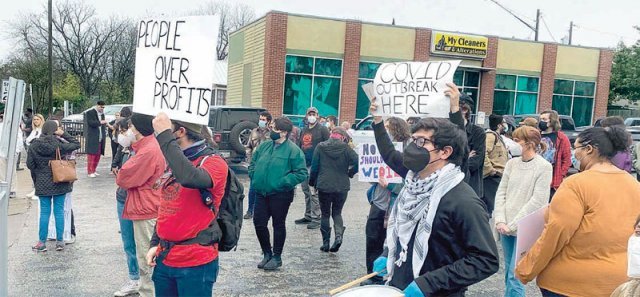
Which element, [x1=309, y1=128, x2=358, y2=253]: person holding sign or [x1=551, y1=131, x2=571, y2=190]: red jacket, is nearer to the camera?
[x1=551, y1=131, x2=571, y2=190]: red jacket

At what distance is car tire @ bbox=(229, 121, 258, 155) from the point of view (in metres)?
15.7

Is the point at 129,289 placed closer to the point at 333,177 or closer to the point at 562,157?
the point at 333,177

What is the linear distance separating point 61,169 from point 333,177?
347cm

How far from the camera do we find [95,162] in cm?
1545

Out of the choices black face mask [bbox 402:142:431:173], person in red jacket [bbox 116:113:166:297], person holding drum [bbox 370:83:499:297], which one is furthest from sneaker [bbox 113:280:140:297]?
black face mask [bbox 402:142:431:173]

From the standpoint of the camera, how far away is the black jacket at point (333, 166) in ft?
25.4

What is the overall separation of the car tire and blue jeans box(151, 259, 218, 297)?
12.0m

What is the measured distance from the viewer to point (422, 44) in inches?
989

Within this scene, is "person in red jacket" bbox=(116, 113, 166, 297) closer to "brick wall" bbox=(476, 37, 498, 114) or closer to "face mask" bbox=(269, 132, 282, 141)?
"face mask" bbox=(269, 132, 282, 141)

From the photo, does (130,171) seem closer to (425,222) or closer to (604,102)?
(425,222)

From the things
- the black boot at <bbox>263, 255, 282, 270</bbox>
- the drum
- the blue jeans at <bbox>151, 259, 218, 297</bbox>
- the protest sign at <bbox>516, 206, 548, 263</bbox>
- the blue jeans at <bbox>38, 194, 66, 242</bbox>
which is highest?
the protest sign at <bbox>516, 206, 548, 263</bbox>

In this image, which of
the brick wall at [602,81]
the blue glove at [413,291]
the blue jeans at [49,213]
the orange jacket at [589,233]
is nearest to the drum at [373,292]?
the blue glove at [413,291]

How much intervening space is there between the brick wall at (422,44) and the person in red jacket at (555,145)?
1776 cm

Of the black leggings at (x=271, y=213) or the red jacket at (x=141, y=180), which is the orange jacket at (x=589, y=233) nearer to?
the red jacket at (x=141, y=180)
